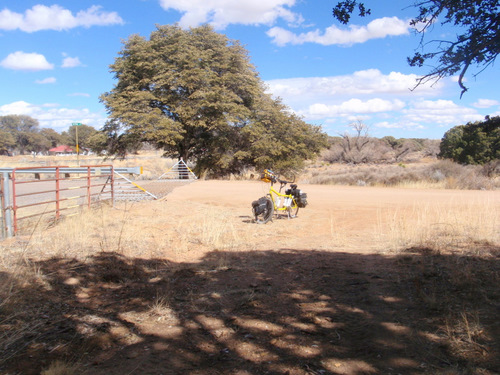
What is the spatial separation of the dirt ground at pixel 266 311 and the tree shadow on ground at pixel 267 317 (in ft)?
0.06

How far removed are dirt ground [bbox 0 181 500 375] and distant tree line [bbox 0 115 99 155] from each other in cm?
7866

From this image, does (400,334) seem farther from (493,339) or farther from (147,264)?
(147,264)

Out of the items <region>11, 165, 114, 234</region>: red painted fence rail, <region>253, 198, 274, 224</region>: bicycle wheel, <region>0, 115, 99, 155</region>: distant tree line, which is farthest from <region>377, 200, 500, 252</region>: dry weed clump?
<region>0, 115, 99, 155</region>: distant tree line

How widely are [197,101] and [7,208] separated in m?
21.3

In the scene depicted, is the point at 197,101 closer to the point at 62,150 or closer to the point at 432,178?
the point at 432,178

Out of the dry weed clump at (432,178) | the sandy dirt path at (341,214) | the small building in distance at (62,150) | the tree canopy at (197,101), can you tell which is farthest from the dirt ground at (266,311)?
the small building in distance at (62,150)

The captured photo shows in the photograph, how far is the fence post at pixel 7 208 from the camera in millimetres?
9195

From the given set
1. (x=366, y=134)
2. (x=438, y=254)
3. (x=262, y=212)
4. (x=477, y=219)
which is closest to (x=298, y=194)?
(x=262, y=212)

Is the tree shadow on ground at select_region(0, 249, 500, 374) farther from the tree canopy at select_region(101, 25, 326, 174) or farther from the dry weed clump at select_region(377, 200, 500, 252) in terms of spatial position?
the tree canopy at select_region(101, 25, 326, 174)

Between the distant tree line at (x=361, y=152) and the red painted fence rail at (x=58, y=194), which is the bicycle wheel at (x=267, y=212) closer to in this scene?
the red painted fence rail at (x=58, y=194)

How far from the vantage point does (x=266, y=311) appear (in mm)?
4961

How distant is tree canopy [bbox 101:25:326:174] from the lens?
2889 centimetres

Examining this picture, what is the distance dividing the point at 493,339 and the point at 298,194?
26.3 ft

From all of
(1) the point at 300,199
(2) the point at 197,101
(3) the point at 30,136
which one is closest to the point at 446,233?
(1) the point at 300,199
